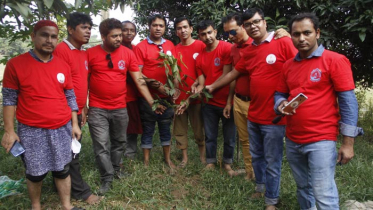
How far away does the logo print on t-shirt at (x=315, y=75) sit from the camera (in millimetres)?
2299

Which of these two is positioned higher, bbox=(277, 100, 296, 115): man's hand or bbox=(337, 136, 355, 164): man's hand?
bbox=(277, 100, 296, 115): man's hand

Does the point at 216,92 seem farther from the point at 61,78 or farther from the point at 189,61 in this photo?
the point at 61,78

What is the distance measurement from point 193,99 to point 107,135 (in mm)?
1233

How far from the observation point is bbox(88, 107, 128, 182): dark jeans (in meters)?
3.53

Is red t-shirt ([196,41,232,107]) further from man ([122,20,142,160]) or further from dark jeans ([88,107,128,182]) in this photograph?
dark jeans ([88,107,128,182])

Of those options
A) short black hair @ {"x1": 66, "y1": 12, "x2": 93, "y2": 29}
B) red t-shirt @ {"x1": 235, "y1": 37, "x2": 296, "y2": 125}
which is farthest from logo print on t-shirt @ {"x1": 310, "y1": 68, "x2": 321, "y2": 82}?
short black hair @ {"x1": 66, "y1": 12, "x2": 93, "y2": 29}

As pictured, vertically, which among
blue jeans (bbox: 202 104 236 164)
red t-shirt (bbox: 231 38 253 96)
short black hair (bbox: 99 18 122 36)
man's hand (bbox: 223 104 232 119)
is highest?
short black hair (bbox: 99 18 122 36)

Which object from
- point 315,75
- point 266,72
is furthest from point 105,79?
point 315,75

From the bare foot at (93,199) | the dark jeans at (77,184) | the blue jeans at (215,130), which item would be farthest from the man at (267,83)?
the dark jeans at (77,184)

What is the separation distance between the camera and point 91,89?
141 inches

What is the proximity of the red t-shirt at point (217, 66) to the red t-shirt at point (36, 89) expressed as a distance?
1.91 meters

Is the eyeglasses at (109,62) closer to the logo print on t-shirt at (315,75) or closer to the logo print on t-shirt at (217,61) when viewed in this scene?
the logo print on t-shirt at (217,61)

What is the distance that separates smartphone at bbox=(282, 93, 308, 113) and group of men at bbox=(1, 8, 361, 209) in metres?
0.06

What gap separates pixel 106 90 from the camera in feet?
11.6
